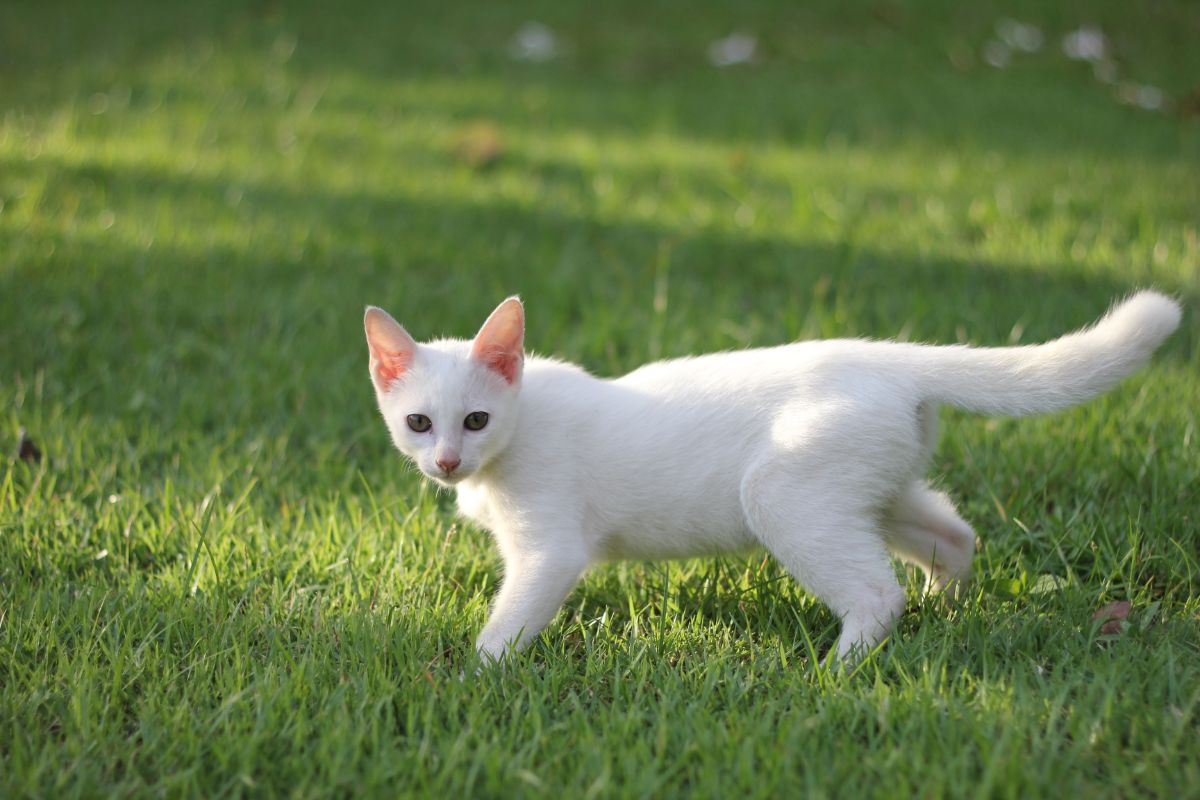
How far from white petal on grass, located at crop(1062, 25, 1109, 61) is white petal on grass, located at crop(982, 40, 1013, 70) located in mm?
402

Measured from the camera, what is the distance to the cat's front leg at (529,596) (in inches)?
97.8

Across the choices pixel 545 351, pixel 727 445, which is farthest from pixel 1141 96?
pixel 727 445

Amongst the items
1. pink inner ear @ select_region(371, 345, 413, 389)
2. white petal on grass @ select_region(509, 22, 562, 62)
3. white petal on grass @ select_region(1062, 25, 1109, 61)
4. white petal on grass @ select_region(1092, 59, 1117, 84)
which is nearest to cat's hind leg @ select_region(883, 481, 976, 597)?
pink inner ear @ select_region(371, 345, 413, 389)

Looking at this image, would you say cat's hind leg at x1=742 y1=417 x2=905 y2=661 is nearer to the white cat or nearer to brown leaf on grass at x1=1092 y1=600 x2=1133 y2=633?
the white cat

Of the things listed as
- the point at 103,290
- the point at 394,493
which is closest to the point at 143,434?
the point at 394,493

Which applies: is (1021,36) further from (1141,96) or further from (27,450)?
(27,450)

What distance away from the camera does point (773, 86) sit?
301 inches

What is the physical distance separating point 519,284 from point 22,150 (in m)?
3.09

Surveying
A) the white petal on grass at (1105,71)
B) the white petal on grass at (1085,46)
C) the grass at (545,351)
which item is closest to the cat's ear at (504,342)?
the grass at (545,351)

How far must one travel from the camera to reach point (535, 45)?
28.4ft

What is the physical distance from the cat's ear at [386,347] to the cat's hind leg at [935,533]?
1248 millimetres

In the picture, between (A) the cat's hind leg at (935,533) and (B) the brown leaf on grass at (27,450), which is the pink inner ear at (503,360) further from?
(B) the brown leaf on grass at (27,450)

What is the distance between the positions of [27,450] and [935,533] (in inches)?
105

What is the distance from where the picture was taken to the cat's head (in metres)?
2.58
